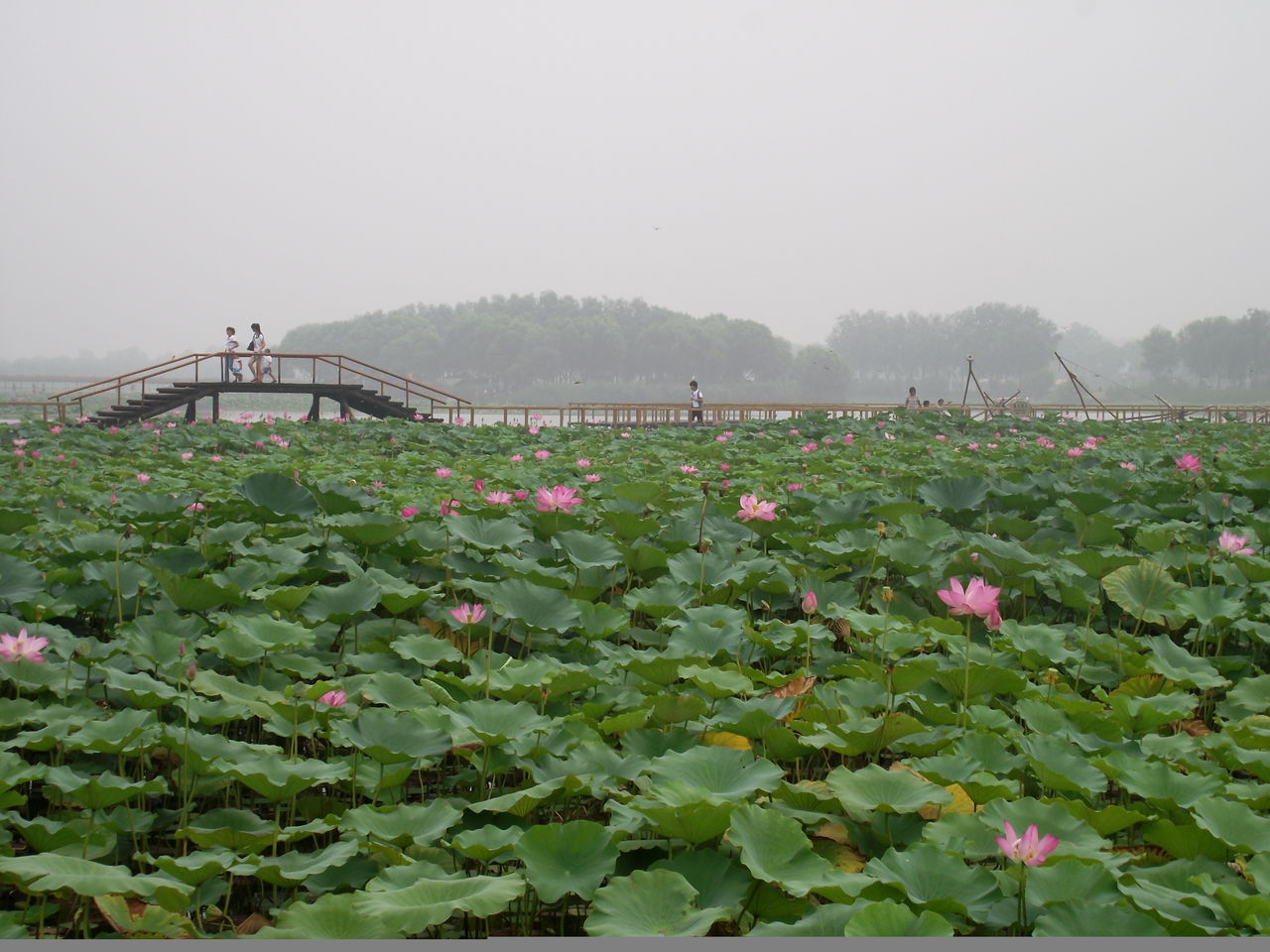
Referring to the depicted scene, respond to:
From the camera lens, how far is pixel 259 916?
1359 millimetres

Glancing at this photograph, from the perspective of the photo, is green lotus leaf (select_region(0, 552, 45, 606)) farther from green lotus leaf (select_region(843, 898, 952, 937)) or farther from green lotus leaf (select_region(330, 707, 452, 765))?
green lotus leaf (select_region(843, 898, 952, 937))

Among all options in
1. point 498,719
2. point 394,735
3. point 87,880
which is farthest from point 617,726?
point 87,880

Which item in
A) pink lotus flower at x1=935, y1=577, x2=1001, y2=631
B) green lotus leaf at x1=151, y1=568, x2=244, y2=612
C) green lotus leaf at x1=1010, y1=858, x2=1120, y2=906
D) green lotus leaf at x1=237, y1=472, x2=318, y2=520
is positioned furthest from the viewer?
green lotus leaf at x1=237, y1=472, x2=318, y2=520

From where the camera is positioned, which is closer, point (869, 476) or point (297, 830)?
point (297, 830)

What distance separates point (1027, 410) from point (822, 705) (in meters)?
19.6

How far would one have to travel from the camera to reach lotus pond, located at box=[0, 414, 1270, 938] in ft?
4.02

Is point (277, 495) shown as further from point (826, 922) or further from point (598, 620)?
point (826, 922)

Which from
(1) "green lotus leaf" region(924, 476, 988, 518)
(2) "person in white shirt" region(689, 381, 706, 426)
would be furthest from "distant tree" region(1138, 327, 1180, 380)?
(1) "green lotus leaf" region(924, 476, 988, 518)

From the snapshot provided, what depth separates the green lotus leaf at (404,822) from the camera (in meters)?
1.35

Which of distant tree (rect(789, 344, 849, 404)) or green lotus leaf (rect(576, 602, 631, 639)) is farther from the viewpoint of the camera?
distant tree (rect(789, 344, 849, 404))

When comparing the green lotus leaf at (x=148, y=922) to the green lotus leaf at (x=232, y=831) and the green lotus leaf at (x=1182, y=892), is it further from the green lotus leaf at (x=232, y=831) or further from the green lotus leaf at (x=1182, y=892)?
the green lotus leaf at (x=1182, y=892)

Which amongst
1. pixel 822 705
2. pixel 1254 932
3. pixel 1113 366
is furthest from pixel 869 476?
pixel 1113 366

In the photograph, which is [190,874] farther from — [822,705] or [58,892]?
[822,705]

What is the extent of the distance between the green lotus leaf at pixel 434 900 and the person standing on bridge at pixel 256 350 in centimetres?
1407
